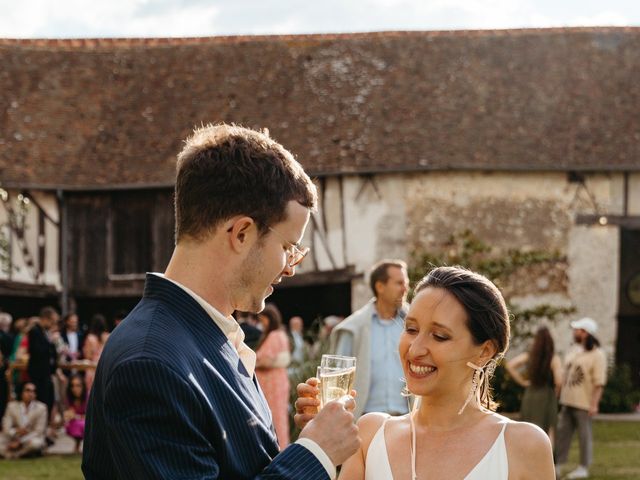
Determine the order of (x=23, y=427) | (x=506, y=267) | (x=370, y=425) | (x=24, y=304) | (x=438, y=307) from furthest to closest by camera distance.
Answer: (x=24, y=304) → (x=506, y=267) → (x=23, y=427) → (x=370, y=425) → (x=438, y=307)

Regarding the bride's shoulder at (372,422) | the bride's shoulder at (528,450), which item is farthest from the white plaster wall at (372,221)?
the bride's shoulder at (528,450)

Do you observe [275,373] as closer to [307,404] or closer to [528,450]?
[528,450]

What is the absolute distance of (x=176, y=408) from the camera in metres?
2.52

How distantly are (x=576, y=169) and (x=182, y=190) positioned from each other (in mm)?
21874

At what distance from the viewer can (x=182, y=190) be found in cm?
279

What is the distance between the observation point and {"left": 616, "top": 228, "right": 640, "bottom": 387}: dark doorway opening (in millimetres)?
25750

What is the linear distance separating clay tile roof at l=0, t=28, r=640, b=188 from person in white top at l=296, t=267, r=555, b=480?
20.2 m

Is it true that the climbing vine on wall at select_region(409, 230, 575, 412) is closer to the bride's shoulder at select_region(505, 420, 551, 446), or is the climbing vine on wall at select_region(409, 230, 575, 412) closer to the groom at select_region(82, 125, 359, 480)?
the bride's shoulder at select_region(505, 420, 551, 446)

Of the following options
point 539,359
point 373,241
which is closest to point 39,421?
point 539,359

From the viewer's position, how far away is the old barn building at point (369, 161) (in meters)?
24.2

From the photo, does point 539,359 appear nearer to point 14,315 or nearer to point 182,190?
point 182,190

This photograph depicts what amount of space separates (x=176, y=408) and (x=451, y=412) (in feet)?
4.18

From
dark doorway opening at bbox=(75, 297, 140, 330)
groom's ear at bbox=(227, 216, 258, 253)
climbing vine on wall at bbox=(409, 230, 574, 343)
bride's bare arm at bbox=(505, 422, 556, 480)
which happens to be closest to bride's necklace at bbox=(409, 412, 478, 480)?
bride's bare arm at bbox=(505, 422, 556, 480)

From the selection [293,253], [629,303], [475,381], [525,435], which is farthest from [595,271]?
[293,253]
